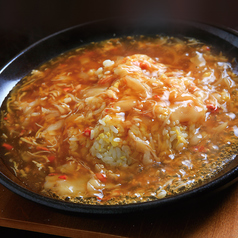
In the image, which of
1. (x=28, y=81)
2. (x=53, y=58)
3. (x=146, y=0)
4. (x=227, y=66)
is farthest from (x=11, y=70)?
(x=146, y=0)

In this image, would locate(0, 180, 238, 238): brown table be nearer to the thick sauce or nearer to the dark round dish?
the thick sauce

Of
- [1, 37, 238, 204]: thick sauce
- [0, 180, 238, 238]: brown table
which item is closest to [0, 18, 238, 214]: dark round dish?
[1, 37, 238, 204]: thick sauce

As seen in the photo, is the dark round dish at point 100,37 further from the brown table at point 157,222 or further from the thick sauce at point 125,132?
the brown table at point 157,222

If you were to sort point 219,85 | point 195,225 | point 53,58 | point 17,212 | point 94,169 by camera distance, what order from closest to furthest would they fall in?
point 195,225, point 17,212, point 94,169, point 219,85, point 53,58

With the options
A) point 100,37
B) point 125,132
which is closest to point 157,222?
point 125,132

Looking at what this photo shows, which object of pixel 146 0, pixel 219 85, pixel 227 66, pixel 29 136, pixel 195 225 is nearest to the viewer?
pixel 195 225

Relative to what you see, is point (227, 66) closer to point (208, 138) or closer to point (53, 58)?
point (208, 138)
